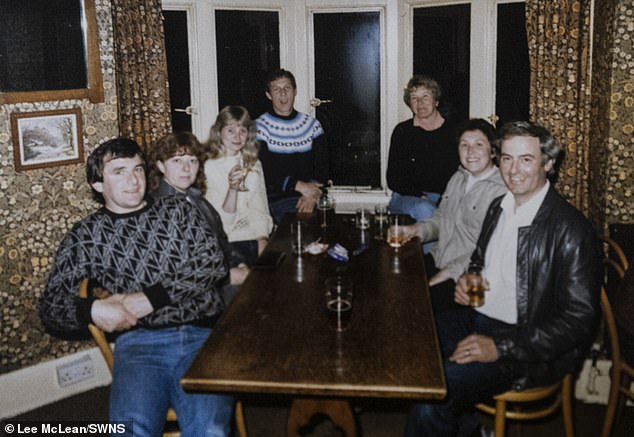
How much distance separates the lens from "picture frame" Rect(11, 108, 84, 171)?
10.8 ft

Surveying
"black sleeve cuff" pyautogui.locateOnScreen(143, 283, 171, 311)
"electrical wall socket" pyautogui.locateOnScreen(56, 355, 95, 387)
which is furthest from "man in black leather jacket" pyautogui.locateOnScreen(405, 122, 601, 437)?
"electrical wall socket" pyautogui.locateOnScreen(56, 355, 95, 387)

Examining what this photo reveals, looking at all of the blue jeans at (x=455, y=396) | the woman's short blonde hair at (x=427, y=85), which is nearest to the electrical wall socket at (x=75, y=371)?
the blue jeans at (x=455, y=396)

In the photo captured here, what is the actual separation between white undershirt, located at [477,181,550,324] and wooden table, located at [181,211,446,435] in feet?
0.95

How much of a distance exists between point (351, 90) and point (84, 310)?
2967 millimetres

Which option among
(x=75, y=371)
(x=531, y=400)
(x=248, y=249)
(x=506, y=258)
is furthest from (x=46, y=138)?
(x=531, y=400)

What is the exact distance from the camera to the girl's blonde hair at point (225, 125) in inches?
145

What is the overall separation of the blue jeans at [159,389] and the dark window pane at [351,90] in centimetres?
265

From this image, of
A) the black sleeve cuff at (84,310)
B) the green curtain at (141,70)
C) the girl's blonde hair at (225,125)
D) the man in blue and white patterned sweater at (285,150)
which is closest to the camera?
the black sleeve cuff at (84,310)

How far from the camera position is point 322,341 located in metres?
2.04

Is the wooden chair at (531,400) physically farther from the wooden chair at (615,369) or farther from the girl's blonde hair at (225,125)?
the girl's blonde hair at (225,125)

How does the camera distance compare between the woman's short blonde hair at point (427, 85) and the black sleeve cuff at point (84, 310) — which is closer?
the black sleeve cuff at point (84, 310)

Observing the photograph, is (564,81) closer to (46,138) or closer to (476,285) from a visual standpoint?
(476,285)

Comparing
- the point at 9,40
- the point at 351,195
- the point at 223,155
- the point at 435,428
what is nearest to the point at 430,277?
the point at 435,428

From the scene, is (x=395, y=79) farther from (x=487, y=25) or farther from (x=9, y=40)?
(x=9, y=40)
